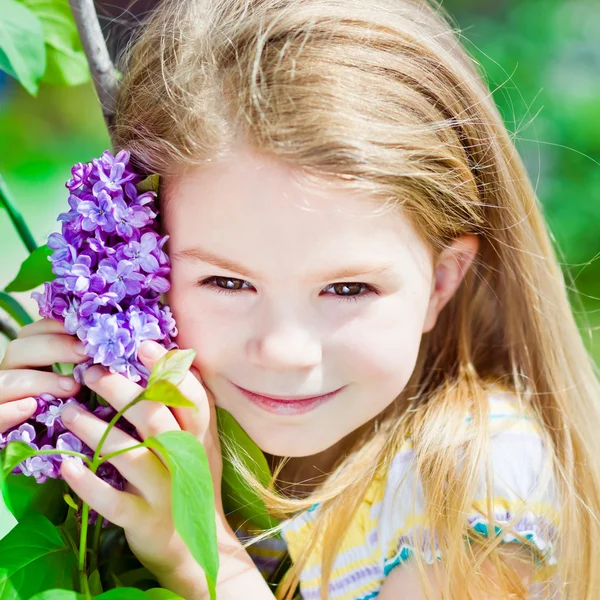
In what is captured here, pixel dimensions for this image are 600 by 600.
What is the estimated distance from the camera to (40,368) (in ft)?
3.70

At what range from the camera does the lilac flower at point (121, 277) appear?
102cm

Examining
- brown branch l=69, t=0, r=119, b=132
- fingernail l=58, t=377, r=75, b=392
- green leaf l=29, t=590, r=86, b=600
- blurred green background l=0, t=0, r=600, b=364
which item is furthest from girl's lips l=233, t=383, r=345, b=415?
blurred green background l=0, t=0, r=600, b=364

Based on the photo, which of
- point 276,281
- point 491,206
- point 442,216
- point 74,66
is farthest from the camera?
point 74,66

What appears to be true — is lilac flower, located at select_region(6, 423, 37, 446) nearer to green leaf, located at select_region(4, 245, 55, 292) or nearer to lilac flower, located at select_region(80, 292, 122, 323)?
lilac flower, located at select_region(80, 292, 122, 323)

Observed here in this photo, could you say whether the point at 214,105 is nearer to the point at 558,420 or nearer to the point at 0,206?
the point at 0,206

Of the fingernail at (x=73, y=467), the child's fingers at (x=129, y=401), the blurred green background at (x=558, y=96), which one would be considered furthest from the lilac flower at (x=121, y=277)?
the blurred green background at (x=558, y=96)

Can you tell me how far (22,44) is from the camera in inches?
46.6

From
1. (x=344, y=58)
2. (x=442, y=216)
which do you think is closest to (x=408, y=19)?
(x=344, y=58)

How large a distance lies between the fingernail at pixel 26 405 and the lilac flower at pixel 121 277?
0.58 feet

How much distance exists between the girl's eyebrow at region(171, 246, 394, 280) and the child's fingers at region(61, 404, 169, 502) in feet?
0.79

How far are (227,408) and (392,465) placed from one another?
0.92ft

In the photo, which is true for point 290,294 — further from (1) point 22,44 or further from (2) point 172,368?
(1) point 22,44

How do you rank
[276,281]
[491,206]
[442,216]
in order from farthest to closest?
[491,206], [442,216], [276,281]

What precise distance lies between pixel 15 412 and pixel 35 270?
260 mm
